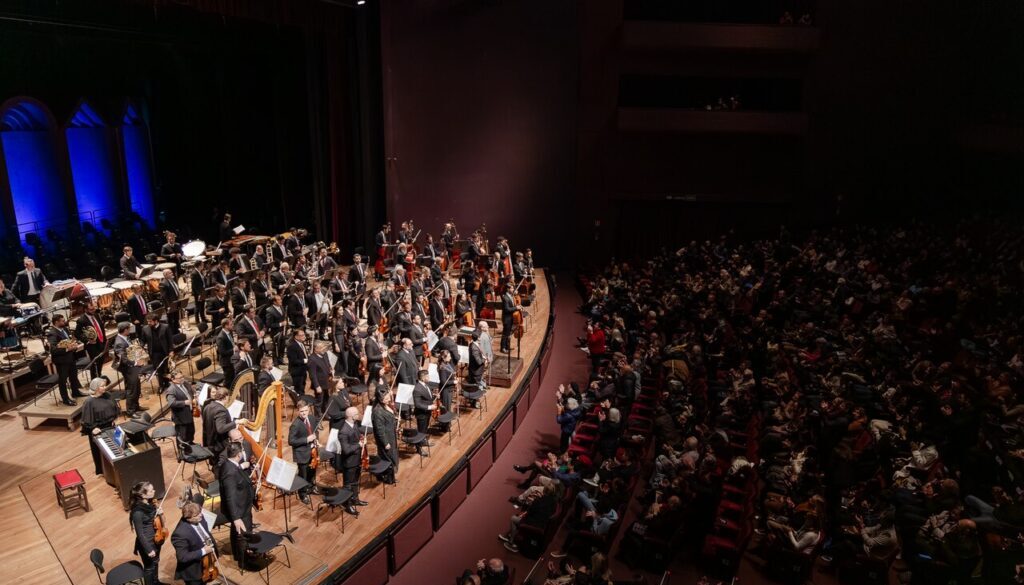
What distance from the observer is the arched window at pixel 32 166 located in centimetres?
1633

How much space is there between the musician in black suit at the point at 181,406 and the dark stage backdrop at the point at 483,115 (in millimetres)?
12111

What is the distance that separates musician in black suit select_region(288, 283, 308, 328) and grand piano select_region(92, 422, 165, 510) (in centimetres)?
362

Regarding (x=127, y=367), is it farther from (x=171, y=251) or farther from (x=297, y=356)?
(x=171, y=251)

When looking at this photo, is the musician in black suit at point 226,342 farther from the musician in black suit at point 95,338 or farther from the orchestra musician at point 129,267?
the orchestra musician at point 129,267

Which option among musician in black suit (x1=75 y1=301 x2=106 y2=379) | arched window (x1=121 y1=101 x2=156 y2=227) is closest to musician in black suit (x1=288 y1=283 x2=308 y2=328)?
musician in black suit (x1=75 y1=301 x2=106 y2=379)

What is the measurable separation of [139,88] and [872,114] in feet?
66.0

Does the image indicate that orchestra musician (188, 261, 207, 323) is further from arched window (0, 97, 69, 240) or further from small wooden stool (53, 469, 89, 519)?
arched window (0, 97, 69, 240)

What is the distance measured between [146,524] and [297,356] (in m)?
4.15

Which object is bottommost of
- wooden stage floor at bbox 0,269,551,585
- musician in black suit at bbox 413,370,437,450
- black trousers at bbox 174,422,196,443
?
wooden stage floor at bbox 0,269,551,585

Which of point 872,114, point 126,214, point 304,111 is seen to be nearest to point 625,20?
point 872,114

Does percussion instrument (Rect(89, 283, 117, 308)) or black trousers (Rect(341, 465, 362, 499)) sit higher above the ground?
percussion instrument (Rect(89, 283, 117, 308))

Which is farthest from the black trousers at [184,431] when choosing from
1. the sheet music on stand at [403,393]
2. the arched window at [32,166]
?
the arched window at [32,166]

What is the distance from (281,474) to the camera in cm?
733

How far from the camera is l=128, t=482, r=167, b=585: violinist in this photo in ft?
22.3
